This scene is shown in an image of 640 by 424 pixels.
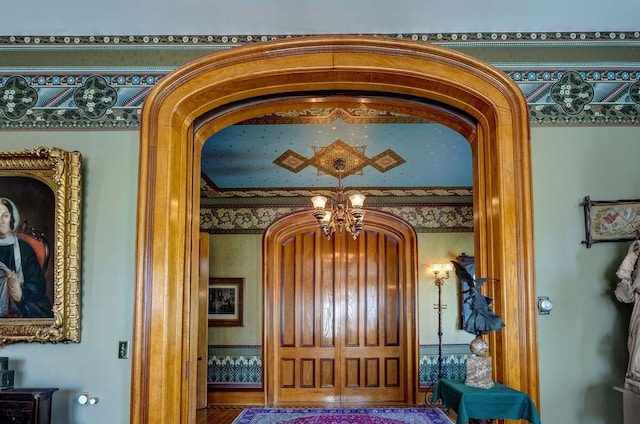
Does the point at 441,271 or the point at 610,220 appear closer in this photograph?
the point at 610,220

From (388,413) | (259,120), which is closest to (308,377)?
(388,413)

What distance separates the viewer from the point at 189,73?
404 centimetres

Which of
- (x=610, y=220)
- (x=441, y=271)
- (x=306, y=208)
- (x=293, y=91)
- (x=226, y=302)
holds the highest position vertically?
(x=293, y=91)

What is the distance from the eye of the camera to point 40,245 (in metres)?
3.89

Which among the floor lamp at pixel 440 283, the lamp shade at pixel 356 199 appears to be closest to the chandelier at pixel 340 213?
the lamp shade at pixel 356 199

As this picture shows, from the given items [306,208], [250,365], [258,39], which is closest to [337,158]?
[306,208]

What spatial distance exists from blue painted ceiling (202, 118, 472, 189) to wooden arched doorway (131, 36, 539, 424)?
2075mm

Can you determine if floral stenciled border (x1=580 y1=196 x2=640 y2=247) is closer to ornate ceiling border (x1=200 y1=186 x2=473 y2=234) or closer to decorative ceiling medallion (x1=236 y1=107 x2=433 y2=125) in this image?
decorative ceiling medallion (x1=236 y1=107 x2=433 y2=125)

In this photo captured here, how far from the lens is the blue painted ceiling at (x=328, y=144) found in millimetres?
6469

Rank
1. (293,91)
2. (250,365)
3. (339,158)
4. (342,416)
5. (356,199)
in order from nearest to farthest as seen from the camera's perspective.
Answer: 1. (293,91)
2. (356,199)
3. (339,158)
4. (342,416)
5. (250,365)

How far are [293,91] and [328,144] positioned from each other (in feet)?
8.77

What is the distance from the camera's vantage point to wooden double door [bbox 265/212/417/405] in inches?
381

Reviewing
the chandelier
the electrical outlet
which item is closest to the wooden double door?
the chandelier

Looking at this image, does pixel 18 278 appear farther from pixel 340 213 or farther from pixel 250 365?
pixel 250 365
